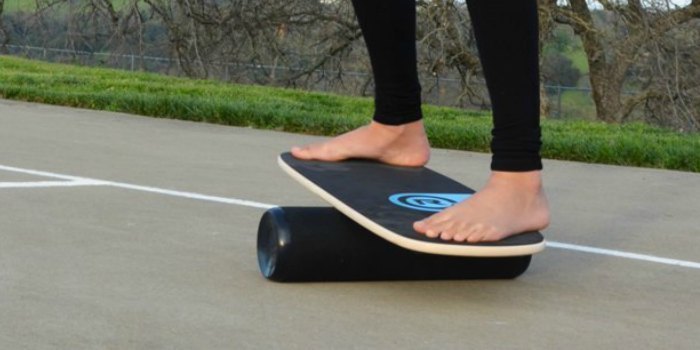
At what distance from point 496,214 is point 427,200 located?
1.16ft

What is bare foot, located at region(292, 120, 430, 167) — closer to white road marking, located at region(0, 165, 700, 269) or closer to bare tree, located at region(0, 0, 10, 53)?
white road marking, located at region(0, 165, 700, 269)

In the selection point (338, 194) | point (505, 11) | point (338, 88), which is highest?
point (505, 11)

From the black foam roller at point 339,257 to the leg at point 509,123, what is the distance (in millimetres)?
241

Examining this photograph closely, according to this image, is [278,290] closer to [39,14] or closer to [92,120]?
[92,120]

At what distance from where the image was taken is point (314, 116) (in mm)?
9414

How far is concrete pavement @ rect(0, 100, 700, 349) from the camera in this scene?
9.88 feet

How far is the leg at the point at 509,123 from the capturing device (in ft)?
11.0

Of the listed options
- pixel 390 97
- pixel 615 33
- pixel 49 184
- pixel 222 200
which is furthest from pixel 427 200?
pixel 615 33

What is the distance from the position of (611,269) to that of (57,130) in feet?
Answer: 14.4

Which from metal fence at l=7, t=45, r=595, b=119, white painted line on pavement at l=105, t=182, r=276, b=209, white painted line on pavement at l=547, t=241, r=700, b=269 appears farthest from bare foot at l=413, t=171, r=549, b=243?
metal fence at l=7, t=45, r=595, b=119

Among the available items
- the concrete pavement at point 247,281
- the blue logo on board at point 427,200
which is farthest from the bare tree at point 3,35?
the blue logo on board at point 427,200

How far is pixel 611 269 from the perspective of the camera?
4.00 m

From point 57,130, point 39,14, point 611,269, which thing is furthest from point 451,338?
point 39,14

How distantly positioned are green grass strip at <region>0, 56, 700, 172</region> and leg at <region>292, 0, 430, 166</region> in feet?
12.7
